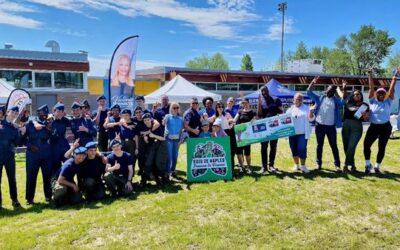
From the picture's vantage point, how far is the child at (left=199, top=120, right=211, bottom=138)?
27.2 feet

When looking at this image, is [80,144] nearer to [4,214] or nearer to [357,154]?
[4,214]

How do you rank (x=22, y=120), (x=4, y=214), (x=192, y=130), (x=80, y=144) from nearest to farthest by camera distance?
(x=4, y=214), (x=80, y=144), (x=192, y=130), (x=22, y=120)

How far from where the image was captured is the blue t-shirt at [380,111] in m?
7.83

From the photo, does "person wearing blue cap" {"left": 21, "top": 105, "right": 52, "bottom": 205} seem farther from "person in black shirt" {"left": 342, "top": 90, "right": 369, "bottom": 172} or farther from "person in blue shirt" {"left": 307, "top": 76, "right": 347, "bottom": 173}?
"person in black shirt" {"left": 342, "top": 90, "right": 369, "bottom": 172}

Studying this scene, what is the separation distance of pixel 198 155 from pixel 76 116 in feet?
8.80

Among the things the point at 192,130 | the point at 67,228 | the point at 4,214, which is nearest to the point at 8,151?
the point at 4,214

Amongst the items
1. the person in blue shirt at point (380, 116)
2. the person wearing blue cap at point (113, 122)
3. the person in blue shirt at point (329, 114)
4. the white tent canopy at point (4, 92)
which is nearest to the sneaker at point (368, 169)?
the person in blue shirt at point (380, 116)

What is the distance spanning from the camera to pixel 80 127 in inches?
301

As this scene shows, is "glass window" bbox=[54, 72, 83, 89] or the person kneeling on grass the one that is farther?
"glass window" bbox=[54, 72, 83, 89]

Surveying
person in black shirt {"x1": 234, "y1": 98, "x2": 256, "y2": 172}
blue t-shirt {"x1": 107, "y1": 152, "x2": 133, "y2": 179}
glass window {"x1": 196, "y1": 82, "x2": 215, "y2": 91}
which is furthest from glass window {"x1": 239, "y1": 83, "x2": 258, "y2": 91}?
blue t-shirt {"x1": 107, "y1": 152, "x2": 133, "y2": 179}

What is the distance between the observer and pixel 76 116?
7.71m

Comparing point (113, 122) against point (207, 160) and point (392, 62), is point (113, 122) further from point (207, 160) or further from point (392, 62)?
point (392, 62)

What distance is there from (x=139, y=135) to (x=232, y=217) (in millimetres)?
2978

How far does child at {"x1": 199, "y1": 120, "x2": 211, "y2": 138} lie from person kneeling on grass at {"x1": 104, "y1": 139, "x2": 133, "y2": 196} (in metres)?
1.85
